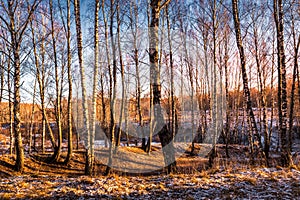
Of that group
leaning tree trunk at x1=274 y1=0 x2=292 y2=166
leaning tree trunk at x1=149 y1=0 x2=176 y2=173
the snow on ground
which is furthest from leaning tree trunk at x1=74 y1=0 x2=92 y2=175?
leaning tree trunk at x1=274 y1=0 x2=292 y2=166

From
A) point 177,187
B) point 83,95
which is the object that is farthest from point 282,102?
point 83,95

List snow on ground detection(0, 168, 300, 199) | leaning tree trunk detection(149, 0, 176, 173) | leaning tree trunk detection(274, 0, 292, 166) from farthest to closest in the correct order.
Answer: leaning tree trunk detection(274, 0, 292, 166), leaning tree trunk detection(149, 0, 176, 173), snow on ground detection(0, 168, 300, 199)

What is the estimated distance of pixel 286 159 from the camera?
275 inches

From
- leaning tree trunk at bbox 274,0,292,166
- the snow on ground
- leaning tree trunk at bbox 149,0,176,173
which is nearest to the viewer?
the snow on ground

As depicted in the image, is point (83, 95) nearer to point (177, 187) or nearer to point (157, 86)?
point (157, 86)

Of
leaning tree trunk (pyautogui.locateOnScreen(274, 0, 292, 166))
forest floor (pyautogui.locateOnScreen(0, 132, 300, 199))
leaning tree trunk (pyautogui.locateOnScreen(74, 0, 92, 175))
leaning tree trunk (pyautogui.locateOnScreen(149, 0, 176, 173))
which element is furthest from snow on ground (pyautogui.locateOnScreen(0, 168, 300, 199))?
leaning tree trunk (pyautogui.locateOnScreen(74, 0, 92, 175))

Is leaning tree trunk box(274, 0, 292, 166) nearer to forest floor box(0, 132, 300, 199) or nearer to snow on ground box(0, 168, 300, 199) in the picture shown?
forest floor box(0, 132, 300, 199)

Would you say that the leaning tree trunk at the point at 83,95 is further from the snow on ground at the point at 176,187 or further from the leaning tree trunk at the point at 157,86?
the leaning tree trunk at the point at 157,86

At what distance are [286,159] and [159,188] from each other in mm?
4815

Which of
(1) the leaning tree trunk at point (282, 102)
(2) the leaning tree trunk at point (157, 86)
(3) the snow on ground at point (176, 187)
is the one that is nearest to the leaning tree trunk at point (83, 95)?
(3) the snow on ground at point (176, 187)

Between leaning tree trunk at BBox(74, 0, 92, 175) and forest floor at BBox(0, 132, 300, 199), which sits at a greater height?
leaning tree trunk at BBox(74, 0, 92, 175)

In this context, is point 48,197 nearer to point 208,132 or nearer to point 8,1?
point 8,1

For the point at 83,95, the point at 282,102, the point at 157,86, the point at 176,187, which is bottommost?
the point at 176,187

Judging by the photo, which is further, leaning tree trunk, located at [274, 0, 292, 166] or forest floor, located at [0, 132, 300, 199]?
leaning tree trunk, located at [274, 0, 292, 166]
